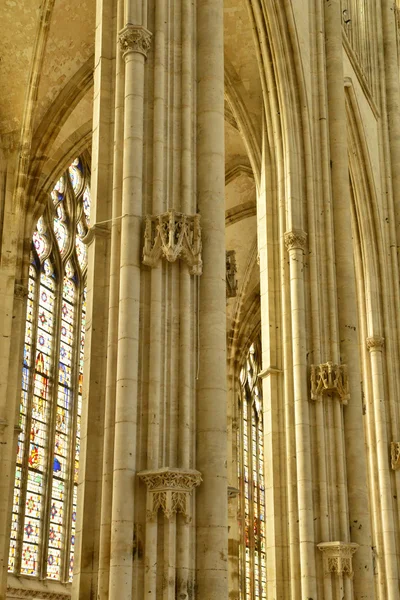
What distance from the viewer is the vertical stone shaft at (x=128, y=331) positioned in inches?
340

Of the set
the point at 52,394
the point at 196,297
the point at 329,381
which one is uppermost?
the point at 52,394

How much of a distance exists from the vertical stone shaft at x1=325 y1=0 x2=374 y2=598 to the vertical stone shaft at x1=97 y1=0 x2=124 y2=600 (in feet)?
17.0

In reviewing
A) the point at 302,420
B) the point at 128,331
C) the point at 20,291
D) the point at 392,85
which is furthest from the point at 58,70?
the point at 128,331

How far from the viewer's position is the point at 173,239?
31.8ft

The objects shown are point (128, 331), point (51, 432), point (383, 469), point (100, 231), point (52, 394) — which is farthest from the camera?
point (52, 394)

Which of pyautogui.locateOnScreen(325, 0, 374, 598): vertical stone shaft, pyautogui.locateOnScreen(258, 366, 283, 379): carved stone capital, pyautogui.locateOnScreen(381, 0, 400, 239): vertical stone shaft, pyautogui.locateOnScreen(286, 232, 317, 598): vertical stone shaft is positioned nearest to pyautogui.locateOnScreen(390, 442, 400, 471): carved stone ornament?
pyautogui.locateOnScreen(325, 0, 374, 598): vertical stone shaft

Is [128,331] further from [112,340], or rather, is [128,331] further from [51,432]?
[51,432]

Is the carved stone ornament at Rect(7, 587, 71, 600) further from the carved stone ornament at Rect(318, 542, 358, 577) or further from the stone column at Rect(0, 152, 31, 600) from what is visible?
the carved stone ornament at Rect(318, 542, 358, 577)

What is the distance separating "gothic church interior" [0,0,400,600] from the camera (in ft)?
30.3

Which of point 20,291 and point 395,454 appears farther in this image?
point 20,291

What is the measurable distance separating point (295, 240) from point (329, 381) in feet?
7.47

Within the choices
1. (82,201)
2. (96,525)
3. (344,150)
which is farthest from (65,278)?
(96,525)

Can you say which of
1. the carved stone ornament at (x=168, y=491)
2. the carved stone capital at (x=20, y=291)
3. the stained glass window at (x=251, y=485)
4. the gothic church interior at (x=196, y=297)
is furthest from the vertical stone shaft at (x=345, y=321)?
the stained glass window at (x=251, y=485)

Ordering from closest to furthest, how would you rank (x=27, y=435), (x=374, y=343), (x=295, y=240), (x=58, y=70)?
(x=295, y=240) → (x=27, y=435) → (x=58, y=70) → (x=374, y=343)
